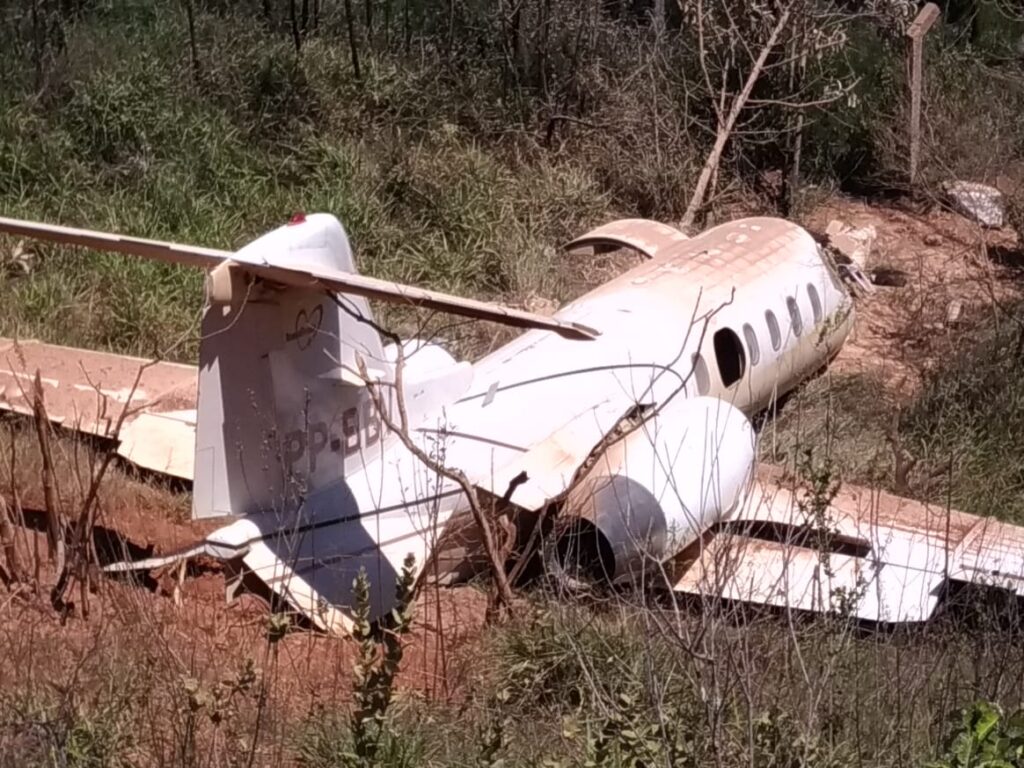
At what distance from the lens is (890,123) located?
62.6 feet

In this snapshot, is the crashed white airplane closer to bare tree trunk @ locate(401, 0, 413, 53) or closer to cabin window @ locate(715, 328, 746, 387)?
cabin window @ locate(715, 328, 746, 387)

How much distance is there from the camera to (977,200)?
18.0 metres

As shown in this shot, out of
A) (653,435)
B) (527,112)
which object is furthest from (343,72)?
(653,435)

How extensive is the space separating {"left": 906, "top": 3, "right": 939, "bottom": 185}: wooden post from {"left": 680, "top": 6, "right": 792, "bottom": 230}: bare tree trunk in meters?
2.43

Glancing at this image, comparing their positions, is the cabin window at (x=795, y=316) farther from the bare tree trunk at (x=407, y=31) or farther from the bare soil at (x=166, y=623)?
the bare tree trunk at (x=407, y=31)

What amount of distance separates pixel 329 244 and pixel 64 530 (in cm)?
211

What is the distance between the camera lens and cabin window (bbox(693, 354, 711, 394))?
403 inches

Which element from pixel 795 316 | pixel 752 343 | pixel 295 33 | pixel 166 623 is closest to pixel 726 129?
pixel 795 316

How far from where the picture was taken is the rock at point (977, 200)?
17891mm

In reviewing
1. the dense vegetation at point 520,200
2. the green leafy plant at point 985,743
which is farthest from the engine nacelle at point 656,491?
the green leafy plant at point 985,743

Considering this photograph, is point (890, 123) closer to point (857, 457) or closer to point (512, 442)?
point (857, 457)

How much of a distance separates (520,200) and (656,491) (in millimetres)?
7784

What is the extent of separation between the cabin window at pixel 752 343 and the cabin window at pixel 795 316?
0.73 meters

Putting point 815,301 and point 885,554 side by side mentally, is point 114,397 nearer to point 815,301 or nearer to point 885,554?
point 885,554
